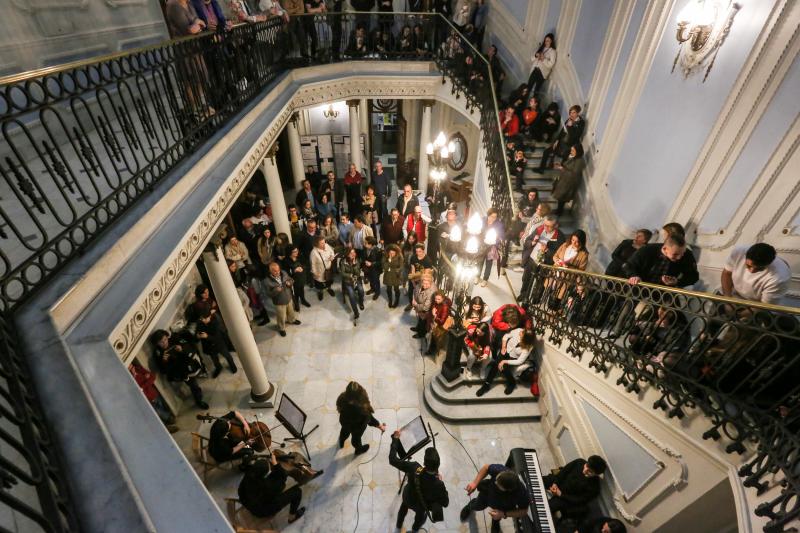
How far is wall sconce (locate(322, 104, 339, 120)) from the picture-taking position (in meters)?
12.3

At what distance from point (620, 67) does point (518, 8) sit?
15.0 feet

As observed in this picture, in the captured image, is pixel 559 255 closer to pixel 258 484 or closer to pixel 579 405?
pixel 579 405

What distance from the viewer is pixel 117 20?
498 cm

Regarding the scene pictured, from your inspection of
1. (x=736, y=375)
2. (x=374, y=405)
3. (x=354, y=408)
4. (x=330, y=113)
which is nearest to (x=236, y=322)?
(x=354, y=408)

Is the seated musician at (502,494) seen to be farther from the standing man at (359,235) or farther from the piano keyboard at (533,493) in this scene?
the standing man at (359,235)

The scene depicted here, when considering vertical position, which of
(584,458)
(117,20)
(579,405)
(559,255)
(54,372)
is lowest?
(584,458)

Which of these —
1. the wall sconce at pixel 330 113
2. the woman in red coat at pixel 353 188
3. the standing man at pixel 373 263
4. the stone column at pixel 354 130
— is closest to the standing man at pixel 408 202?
the standing man at pixel 373 263

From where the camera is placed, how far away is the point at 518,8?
9.38 m

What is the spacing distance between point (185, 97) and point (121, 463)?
3700mm

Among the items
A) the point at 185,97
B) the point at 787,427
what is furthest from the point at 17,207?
the point at 787,427

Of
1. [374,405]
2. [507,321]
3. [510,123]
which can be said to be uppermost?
[510,123]

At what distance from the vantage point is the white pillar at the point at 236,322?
486 centimetres

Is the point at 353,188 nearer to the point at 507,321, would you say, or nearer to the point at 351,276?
the point at 351,276

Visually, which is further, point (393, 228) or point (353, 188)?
point (353, 188)
